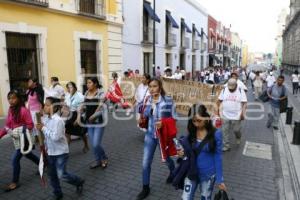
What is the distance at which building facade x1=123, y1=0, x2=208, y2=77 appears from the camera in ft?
56.9

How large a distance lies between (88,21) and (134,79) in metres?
3.23

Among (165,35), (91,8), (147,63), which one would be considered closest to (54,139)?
(91,8)

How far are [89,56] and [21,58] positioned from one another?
3943 mm

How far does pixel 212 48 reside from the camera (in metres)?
41.1

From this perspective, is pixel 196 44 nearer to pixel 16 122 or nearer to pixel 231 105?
pixel 231 105

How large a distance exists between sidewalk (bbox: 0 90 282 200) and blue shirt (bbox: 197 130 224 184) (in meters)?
1.38

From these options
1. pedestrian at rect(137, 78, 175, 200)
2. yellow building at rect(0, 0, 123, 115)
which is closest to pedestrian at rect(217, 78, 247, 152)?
pedestrian at rect(137, 78, 175, 200)

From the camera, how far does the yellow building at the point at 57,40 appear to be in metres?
9.48

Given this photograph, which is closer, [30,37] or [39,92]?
[39,92]

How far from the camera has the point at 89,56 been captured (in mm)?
13672

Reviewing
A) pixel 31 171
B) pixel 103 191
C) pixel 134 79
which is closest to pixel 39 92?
pixel 31 171

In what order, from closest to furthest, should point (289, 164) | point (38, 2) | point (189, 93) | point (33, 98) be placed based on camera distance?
point (289, 164), point (33, 98), point (38, 2), point (189, 93)

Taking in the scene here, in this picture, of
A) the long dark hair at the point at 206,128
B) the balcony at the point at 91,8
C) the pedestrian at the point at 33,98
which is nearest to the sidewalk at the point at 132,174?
the pedestrian at the point at 33,98

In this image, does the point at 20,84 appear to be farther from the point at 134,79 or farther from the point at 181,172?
the point at 181,172
